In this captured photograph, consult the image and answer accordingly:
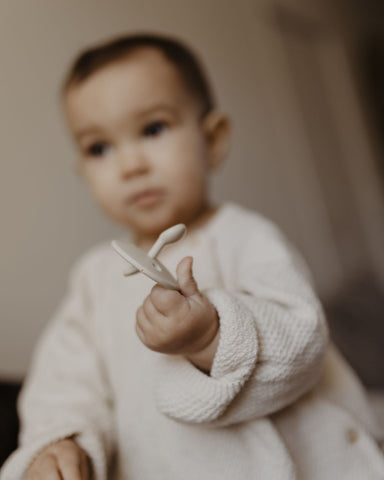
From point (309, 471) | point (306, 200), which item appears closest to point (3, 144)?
point (309, 471)

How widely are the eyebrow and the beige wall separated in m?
0.09

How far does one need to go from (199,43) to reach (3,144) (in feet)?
0.81

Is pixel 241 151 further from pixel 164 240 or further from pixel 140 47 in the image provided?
pixel 164 240

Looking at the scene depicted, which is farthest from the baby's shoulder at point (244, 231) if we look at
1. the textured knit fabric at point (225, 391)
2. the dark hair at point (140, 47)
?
the dark hair at point (140, 47)

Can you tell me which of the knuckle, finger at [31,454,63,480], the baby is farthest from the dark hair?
finger at [31,454,63,480]

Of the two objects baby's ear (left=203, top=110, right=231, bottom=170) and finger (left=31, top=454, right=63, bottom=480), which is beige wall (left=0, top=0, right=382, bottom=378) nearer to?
baby's ear (left=203, top=110, right=231, bottom=170)

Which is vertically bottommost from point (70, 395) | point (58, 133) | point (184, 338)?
point (70, 395)

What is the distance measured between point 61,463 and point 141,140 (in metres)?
0.25

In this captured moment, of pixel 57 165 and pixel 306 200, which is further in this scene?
pixel 306 200

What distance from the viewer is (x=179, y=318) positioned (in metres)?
0.30

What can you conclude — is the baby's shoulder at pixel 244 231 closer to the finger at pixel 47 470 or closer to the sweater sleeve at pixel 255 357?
the sweater sleeve at pixel 255 357

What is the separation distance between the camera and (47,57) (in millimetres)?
483

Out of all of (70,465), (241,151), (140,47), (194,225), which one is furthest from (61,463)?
(241,151)

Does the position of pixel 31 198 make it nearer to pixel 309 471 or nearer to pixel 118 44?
pixel 118 44
